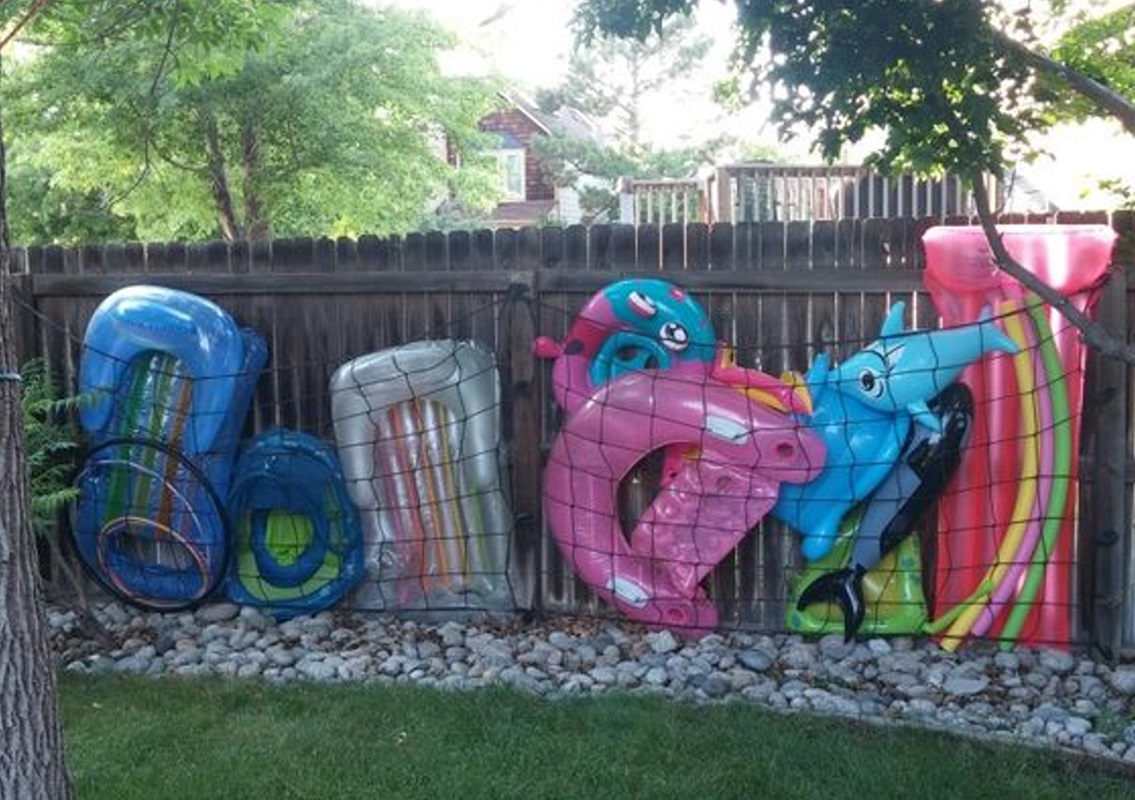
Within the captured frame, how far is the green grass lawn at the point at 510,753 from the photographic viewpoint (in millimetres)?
4066

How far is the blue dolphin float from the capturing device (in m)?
5.42

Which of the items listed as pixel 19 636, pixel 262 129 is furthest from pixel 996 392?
pixel 262 129

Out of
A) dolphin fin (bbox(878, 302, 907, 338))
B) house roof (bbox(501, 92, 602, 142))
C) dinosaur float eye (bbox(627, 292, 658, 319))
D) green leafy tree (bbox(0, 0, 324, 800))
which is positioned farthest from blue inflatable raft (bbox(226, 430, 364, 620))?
house roof (bbox(501, 92, 602, 142))

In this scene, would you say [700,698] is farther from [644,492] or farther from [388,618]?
[388,618]

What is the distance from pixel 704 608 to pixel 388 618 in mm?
1561

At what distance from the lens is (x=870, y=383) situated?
554 centimetres

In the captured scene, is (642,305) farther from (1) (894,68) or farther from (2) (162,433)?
(2) (162,433)

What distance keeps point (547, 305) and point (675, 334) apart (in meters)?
0.66

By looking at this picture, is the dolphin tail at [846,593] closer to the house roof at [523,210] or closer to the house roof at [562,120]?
the house roof at [562,120]

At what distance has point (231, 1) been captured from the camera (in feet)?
20.8

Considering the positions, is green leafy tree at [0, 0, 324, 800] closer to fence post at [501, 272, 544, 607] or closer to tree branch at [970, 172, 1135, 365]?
tree branch at [970, 172, 1135, 365]

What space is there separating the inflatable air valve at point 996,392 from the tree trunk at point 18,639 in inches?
150

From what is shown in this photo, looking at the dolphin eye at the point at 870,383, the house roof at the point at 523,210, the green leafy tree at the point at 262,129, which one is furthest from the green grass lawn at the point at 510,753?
the house roof at the point at 523,210

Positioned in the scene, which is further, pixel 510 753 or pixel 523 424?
pixel 523 424
